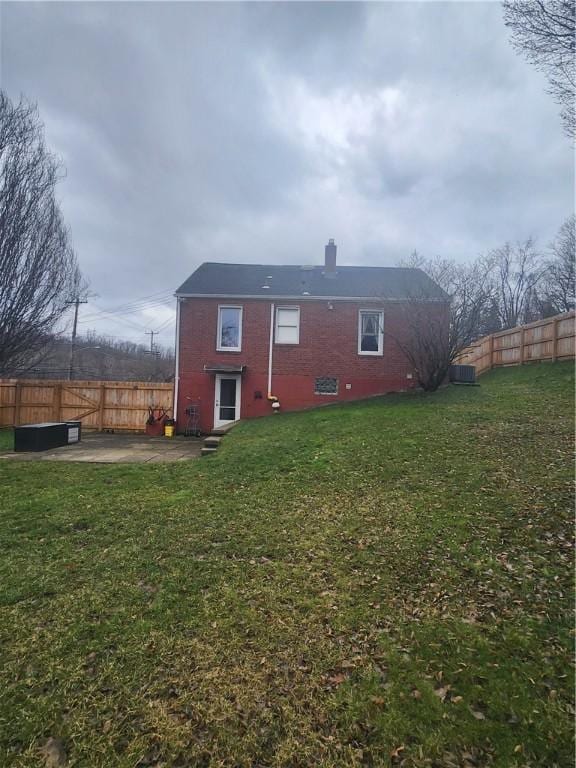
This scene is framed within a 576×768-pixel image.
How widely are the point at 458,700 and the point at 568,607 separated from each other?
52.2 inches

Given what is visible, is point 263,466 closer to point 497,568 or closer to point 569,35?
point 497,568

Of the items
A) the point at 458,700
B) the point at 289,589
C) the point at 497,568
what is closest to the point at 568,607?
the point at 497,568

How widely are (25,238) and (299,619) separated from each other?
14.7m

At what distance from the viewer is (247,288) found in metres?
14.8

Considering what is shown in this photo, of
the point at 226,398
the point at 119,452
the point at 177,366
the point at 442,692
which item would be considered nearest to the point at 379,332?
the point at 226,398

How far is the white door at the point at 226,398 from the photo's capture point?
47.0 ft

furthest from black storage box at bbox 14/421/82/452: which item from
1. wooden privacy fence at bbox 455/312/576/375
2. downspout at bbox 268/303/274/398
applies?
wooden privacy fence at bbox 455/312/576/375

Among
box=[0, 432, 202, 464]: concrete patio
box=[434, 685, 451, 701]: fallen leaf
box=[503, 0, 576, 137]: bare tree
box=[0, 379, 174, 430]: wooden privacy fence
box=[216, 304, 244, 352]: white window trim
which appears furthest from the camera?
box=[0, 379, 174, 430]: wooden privacy fence

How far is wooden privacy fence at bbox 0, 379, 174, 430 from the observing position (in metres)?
15.0

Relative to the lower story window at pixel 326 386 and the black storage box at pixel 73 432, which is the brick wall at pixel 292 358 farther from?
the black storage box at pixel 73 432

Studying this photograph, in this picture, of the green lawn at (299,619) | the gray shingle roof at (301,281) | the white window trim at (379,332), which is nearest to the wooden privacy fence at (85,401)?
the gray shingle roof at (301,281)

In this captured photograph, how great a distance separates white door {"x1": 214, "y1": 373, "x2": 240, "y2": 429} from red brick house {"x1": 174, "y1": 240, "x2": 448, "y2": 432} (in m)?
0.04

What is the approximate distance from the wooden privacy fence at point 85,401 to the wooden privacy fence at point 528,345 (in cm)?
1293

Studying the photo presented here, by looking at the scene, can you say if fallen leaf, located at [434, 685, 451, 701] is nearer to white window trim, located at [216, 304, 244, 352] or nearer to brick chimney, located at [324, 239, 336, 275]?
white window trim, located at [216, 304, 244, 352]
